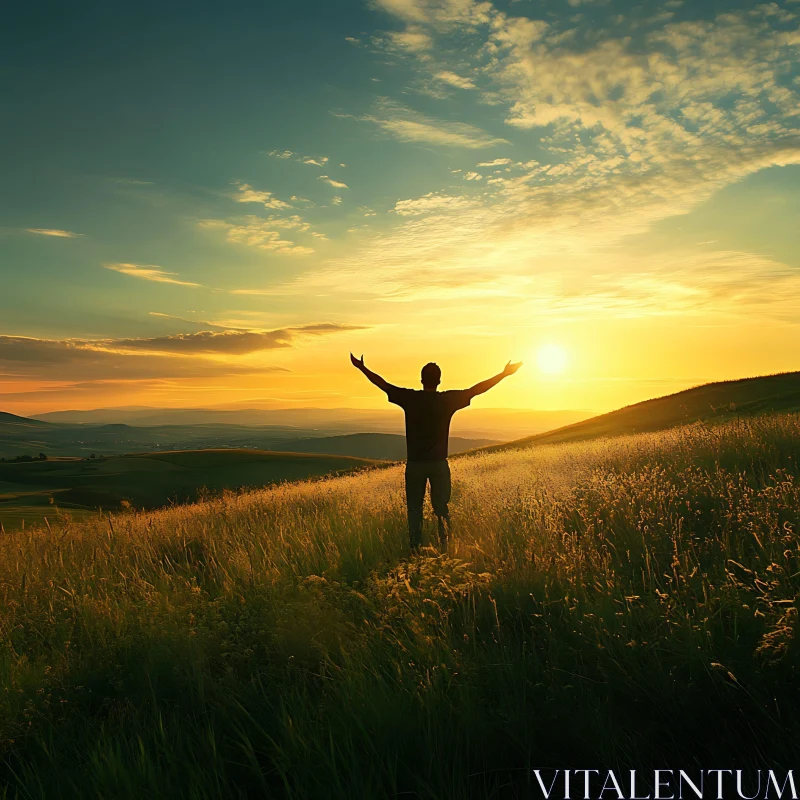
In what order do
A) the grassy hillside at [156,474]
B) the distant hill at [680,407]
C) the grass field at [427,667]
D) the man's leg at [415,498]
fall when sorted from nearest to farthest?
the grass field at [427,667], the man's leg at [415,498], the distant hill at [680,407], the grassy hillside at [156,474]

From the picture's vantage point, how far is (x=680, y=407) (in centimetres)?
4259

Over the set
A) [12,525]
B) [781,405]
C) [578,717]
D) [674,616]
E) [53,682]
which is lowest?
[12,525]

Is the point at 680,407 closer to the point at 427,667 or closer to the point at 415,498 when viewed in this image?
the point at 415,498

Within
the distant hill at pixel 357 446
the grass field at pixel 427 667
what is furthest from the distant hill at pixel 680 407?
the distant hill at pixel 357 446

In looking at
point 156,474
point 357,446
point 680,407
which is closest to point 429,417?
point 680,407

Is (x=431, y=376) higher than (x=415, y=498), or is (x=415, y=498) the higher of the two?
(x=431, y=376)

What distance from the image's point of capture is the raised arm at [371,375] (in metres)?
8.23

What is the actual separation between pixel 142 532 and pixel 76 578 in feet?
9.85

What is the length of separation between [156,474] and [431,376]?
6407cm

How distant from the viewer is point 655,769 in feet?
9.64

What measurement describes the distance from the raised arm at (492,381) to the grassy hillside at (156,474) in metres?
40.6

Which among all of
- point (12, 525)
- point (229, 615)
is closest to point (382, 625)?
point (229, 615)

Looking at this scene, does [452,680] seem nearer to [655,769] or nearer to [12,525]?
[655,769]

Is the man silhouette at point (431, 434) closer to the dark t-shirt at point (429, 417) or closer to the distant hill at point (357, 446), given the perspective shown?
the dark t-shirt at point (429, 417)
